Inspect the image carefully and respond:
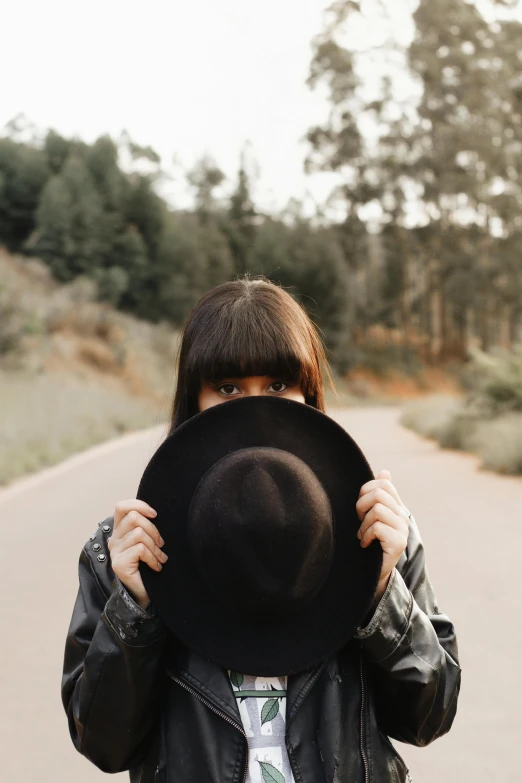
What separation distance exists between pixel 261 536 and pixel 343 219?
4971cm

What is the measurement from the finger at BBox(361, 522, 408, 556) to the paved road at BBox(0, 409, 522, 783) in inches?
27.8

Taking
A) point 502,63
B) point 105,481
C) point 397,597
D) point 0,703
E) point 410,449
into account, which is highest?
point 502,63

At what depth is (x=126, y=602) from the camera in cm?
155

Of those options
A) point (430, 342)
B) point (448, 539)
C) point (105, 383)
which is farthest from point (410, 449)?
point (430, 342)

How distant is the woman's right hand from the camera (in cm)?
154

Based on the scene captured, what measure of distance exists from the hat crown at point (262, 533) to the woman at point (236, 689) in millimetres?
107

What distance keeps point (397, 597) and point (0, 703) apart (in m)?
3.34

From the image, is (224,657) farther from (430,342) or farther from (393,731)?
(430,342)

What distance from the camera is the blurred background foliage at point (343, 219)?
40.2 meters

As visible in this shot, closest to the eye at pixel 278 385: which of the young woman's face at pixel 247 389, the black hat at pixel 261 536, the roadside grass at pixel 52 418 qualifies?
the young woman's face at pixel 247 389

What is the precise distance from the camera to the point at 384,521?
1.53 metres

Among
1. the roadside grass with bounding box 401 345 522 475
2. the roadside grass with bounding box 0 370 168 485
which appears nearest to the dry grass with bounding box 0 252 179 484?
the roadside grass with bounding box 0 370 168 485

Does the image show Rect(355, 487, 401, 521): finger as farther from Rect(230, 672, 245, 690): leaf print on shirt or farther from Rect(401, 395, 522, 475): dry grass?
Rect(401, 395, 522, 475): dry grass

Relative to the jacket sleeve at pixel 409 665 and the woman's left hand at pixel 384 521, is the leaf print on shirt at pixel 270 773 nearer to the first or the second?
the jacket sleeve at pixel 409 665
